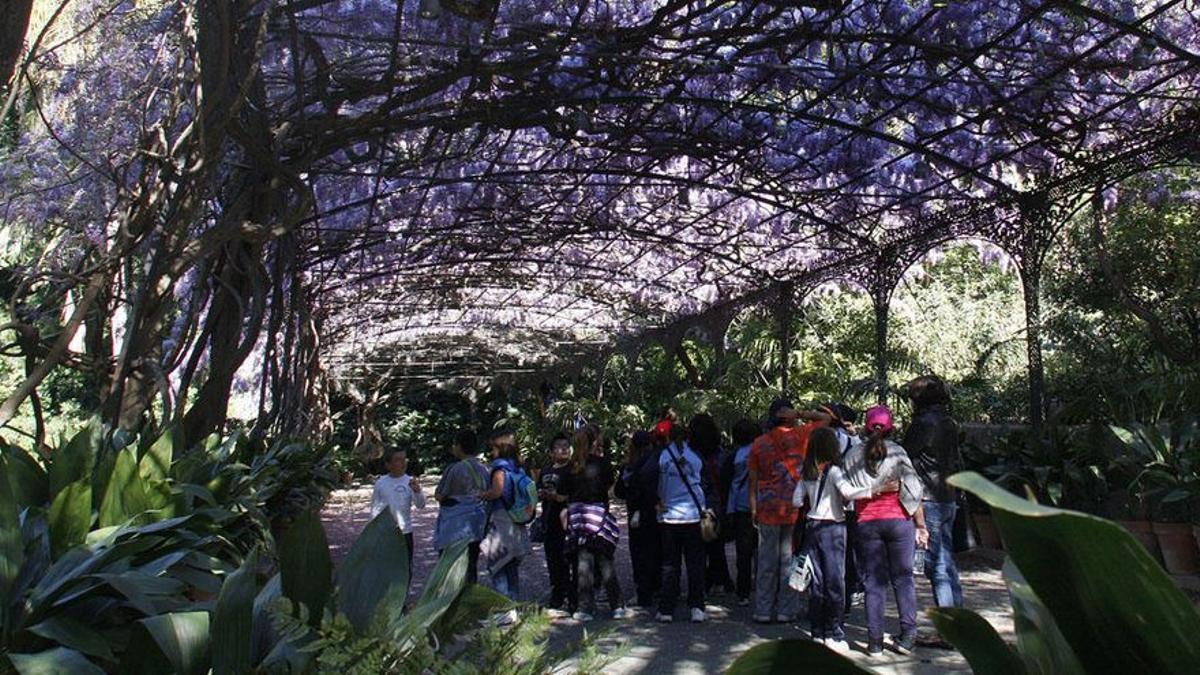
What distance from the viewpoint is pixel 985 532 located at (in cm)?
958

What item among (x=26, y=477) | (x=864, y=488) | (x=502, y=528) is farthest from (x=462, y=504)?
(x=26, y=477)

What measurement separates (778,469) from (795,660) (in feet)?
18.6

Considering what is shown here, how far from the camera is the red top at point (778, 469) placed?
6.54 metres

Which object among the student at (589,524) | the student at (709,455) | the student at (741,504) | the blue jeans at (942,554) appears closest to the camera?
the blue jeans at (942,554)

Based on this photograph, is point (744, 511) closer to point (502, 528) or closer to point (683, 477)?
point (683, 477)

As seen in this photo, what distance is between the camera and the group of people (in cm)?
580

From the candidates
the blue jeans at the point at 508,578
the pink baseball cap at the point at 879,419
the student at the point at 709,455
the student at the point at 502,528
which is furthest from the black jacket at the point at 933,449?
the blue jeans at the point at 508,578

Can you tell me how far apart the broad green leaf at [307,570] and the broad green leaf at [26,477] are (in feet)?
7.23

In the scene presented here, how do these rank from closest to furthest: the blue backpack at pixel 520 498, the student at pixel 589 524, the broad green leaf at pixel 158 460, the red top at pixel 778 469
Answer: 1. the broad green leaf at pixel 158 460
2. the red top at pixel 778 469
3. the blue backpack at pixel 520 498
4. the student at pixel 589 524

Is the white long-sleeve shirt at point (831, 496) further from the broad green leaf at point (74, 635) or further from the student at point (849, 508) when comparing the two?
the broad green leaf at point (74, 635)

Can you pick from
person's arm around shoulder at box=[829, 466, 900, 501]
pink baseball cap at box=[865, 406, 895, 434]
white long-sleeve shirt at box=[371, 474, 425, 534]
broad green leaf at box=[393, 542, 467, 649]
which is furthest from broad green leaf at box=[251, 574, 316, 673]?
white long-sleeve shirt at box=[371, 474, 425, 534]

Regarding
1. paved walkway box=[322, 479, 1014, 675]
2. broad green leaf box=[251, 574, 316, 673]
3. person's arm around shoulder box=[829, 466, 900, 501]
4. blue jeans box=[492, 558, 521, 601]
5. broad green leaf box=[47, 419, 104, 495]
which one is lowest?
paved walkway box=[322, 479, 1014, 675]

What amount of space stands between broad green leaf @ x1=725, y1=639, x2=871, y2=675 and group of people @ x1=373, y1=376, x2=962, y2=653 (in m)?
4.42

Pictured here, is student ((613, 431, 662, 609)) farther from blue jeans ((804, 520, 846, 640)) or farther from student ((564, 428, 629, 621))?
blue jeans ((804, 520, 846, 640))
